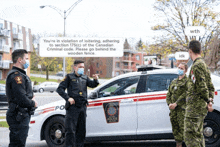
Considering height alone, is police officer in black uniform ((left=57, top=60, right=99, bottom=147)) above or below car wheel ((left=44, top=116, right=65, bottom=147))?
above

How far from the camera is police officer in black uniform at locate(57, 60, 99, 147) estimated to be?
20.6 feet

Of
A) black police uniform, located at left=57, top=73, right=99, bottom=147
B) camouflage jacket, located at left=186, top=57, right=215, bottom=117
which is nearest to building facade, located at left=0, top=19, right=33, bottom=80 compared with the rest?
black police uniform, located at left=57, top=73, right=99, bottom=147

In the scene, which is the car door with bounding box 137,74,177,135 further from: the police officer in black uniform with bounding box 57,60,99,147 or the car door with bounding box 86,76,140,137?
the police officer in black uniform with bounding box 57,60,99,147

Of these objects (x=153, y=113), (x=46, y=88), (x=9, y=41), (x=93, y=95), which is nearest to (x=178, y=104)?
(x=153, y=113)

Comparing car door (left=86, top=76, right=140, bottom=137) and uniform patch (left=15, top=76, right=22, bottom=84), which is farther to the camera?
car door (left=86, top=76, right=140, bottom=137)

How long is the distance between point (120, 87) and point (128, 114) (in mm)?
658

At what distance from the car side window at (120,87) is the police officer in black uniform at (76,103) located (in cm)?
41

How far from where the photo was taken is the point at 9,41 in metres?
58.4

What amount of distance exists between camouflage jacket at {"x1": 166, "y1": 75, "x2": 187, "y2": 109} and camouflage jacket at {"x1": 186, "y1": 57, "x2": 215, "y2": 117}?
3.55 feet

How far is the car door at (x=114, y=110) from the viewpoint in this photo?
6.60m

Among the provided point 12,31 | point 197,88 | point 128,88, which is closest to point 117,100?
point 128,88

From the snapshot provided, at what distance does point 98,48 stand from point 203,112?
882 centimetres

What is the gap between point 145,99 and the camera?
21.5 feet

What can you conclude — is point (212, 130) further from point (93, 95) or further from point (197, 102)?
point (93, 95)
